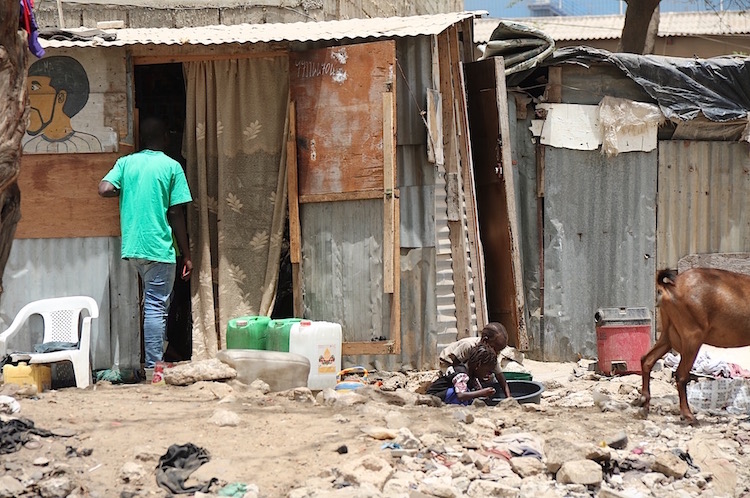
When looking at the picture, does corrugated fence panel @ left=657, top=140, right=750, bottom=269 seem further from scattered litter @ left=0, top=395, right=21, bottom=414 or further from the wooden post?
scattered litter @ left=0, top=395, right=21, bottom=414

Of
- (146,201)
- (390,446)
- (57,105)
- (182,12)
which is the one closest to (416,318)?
(146,201)

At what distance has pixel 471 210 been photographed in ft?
29.8

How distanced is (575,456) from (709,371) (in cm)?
361

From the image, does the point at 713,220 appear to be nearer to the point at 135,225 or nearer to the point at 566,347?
the point at 566,347

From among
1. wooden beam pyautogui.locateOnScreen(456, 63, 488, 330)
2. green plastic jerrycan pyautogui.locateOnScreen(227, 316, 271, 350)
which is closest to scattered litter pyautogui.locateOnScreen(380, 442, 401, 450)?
green plastic jerrycan pyautogui.locateOnScreen(227, 316, 271, 350)

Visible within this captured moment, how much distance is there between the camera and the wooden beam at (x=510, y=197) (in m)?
9.24

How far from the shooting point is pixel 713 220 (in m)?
10.4

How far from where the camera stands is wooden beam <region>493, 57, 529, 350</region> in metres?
9.24

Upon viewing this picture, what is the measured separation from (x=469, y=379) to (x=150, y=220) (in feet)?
9.52

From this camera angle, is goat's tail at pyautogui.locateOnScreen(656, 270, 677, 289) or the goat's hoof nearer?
the goat's hoof

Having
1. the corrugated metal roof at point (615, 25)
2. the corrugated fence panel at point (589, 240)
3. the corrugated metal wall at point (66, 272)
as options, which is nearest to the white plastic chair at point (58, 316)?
the corrugated metal wall at point (66, 272)

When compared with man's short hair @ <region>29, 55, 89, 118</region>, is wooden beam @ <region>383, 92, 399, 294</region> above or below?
below

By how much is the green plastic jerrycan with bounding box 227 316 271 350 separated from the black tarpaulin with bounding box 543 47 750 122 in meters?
4.04

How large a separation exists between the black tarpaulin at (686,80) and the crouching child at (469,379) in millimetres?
3987
